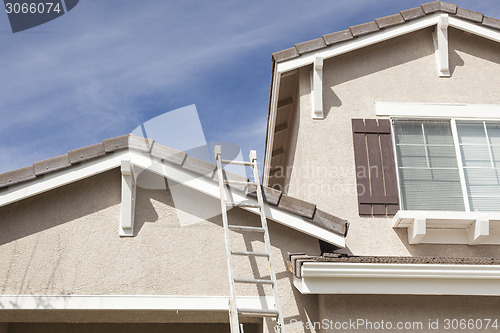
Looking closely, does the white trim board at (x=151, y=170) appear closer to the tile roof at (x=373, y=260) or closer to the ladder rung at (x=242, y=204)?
the ladder rung at (x=242, y=204)

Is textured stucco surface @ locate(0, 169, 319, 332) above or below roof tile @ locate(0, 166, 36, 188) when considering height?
below

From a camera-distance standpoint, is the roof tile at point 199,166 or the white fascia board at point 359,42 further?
the white fascia board at point 359,42

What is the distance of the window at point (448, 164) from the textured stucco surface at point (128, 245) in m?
2.13

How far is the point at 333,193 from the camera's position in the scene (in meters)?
7.87

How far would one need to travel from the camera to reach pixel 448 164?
318 inches

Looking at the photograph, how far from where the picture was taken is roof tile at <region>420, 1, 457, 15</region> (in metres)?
8.86

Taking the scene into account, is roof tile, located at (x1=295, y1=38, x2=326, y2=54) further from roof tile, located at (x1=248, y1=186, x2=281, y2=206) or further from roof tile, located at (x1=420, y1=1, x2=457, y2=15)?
roof tile, located at (x1=248, y1=186, x2=281, y2=206)

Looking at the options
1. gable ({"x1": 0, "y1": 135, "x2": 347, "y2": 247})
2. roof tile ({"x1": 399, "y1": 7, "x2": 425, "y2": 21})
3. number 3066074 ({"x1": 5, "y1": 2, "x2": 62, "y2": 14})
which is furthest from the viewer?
roof tile ({"x1": 399, "y1": 7, "x2": 425, "y2": 21})

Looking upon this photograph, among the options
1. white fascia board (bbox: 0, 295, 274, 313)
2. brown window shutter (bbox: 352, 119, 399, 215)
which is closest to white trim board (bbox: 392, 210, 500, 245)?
brown window shutter (bbox: 352, 119, 399, 215)

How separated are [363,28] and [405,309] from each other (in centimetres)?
455

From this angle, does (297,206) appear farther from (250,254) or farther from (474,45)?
(474,45)

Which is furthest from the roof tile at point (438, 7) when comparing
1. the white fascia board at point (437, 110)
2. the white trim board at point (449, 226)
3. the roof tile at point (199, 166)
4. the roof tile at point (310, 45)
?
the roof tile at point (199, 166)

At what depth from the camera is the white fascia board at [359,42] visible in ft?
27.7

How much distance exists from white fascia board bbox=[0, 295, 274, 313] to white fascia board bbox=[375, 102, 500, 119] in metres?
3.69
